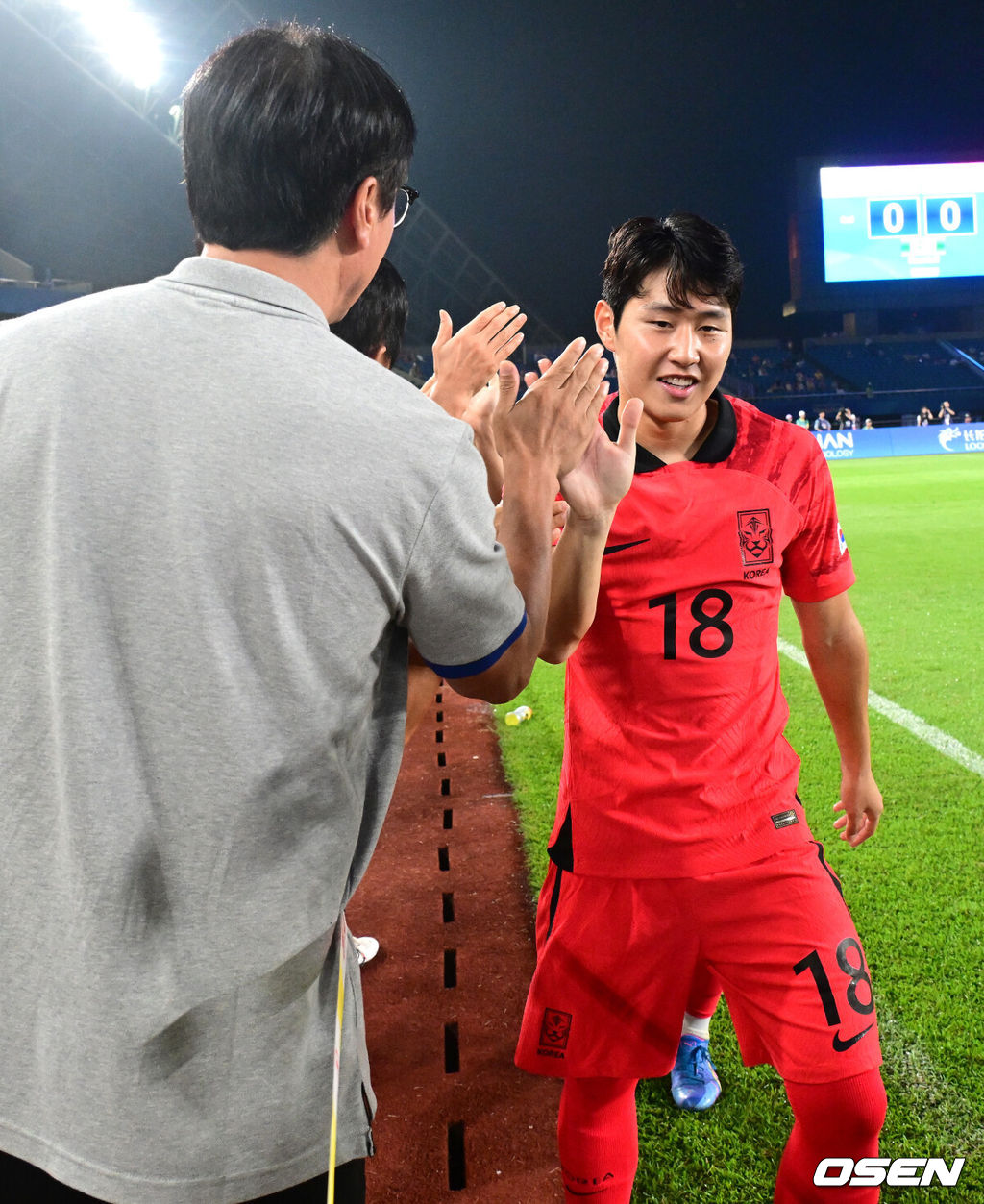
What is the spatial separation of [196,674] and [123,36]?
23376mm

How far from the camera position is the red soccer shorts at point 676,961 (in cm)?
180

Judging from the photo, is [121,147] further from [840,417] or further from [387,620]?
[387,620]

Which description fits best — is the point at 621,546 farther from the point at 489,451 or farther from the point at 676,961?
the point at 676,961

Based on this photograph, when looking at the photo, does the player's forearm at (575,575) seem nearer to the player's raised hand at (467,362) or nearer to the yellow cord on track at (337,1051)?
the player's raised hand at (467,362)

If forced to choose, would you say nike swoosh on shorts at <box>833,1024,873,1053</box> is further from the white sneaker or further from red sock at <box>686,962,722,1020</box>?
the white sneaker

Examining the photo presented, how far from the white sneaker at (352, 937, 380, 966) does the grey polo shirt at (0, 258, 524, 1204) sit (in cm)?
223

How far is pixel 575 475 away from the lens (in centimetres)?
172

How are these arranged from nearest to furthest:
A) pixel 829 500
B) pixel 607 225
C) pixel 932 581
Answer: pixel 829 500 < pixel 932 581 < pixel 607 225

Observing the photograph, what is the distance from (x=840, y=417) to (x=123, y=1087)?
33.1 metres

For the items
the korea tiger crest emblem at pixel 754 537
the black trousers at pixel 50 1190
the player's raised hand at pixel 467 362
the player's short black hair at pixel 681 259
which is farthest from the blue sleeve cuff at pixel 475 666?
the player's short black hair at pixel 681 259

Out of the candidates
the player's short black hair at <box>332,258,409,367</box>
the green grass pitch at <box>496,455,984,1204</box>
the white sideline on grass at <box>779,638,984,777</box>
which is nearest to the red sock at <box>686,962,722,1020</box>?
the green grass pitch at <box>496,455,984,1204</box>

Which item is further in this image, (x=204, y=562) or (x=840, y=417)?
(x=840, y=417)

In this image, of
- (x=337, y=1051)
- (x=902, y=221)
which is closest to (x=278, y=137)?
(x=337, y=1051)

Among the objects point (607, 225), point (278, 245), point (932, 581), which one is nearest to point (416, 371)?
point (607, 225)
